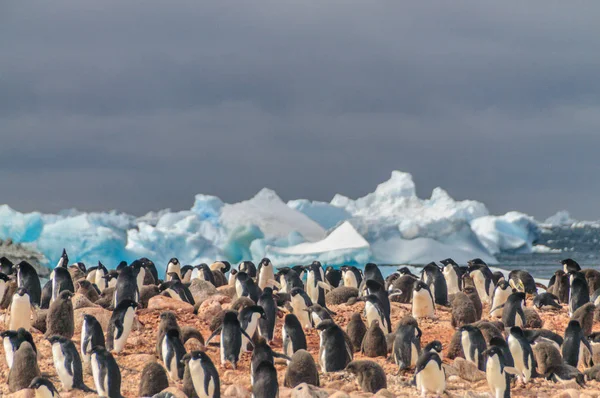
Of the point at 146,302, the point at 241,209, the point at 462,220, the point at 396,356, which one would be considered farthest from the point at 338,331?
the point at 462,220

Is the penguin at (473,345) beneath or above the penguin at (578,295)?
beneath

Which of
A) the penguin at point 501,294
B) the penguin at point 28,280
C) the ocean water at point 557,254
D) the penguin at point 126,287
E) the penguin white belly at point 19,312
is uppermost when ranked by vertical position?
the ocean water at point 557,254

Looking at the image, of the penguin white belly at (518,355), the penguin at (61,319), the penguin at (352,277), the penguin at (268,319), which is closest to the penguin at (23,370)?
the penguin at (61,319)

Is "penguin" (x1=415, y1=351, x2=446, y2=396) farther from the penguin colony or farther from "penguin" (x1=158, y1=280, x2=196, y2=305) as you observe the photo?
"penguin" (x1=158, y1=280, x2=196, y2=305)

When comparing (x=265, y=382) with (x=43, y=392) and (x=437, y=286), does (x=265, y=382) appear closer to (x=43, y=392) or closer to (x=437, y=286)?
(x=43, y=392)

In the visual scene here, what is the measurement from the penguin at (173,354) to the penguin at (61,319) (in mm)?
1750

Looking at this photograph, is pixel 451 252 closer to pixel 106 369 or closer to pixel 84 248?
pixel 84 248

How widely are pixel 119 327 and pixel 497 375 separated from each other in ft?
14.1

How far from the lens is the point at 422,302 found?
41.9 feet

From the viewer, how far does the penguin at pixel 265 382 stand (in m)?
8.02

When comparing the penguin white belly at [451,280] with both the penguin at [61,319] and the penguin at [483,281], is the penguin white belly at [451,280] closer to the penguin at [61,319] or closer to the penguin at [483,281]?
the penguin at [483,281]

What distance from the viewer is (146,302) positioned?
42.2ft

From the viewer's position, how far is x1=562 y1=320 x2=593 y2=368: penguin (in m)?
10.6

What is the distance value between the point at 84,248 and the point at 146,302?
18212 mm
